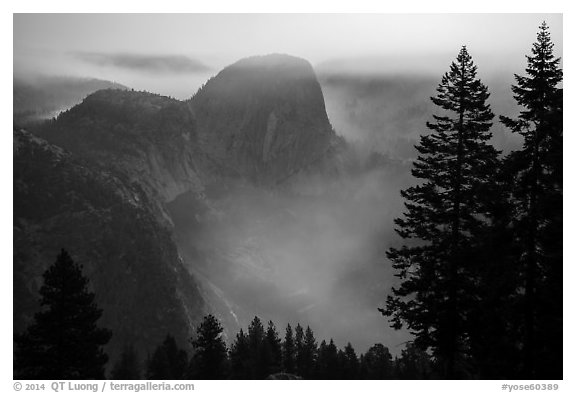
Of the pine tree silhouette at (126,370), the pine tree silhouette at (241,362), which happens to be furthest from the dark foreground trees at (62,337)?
the pine tree silhouette at (126,370)

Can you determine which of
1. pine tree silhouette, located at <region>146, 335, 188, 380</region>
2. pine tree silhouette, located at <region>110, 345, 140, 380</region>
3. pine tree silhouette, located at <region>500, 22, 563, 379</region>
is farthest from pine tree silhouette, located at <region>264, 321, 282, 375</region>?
pine tree silhouette, located at <region>500, 22, 563, 379</region>

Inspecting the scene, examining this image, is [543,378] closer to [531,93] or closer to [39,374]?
Answer: [531,93]

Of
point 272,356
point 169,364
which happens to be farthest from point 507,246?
point 169,364

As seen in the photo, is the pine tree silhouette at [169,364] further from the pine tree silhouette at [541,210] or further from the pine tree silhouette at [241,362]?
the pine tree silhouette at [541,210]

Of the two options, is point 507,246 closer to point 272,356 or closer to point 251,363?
point 251,363

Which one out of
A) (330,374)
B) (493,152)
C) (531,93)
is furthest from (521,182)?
(330,374)

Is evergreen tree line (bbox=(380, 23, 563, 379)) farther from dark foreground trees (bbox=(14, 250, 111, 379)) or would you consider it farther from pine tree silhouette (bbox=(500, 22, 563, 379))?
dark foreground trees (bbox=(14, 250, 111, 379))
